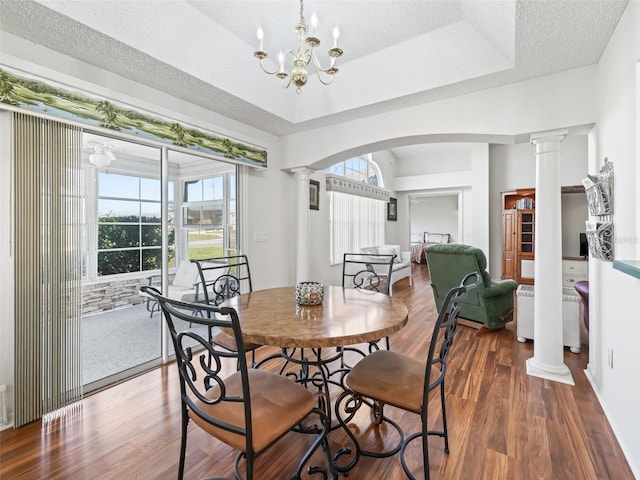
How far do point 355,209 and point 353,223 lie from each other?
0.32m

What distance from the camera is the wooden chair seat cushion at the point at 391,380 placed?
4.47 feet

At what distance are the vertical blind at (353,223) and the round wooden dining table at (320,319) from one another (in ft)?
12.1

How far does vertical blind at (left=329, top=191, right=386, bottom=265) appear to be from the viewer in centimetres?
573

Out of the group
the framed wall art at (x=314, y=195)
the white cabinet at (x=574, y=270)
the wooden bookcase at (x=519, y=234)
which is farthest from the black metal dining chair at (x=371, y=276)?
the white cabinet at (x=574, y=270)

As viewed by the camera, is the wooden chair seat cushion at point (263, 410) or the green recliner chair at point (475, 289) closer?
the wooden chair seat cushion at point (263, 410)

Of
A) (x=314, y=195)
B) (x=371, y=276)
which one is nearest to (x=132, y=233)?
(x=371, y=276)

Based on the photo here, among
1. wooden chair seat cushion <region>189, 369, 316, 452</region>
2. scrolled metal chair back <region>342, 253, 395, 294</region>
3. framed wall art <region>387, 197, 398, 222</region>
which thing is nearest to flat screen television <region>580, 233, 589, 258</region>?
scrolled metal chair back <region>342, 253, 395, 294</region>

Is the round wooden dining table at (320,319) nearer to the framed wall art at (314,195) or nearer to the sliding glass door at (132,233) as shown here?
the sliding glass door at (132,233)

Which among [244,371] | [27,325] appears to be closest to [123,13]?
[27,325]

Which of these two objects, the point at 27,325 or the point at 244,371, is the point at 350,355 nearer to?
the point at 244,371

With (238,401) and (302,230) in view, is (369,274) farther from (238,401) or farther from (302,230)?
(238,401)

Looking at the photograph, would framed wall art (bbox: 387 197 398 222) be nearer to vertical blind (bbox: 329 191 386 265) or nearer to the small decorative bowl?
vertical blind (bbox: 329 191 386 265)

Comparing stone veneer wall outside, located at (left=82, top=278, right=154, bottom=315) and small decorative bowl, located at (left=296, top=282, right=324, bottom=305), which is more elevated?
small decorative bowl, located at (left=296, top=282, right=324, bottom=305)

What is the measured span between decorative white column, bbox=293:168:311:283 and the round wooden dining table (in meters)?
1.75
